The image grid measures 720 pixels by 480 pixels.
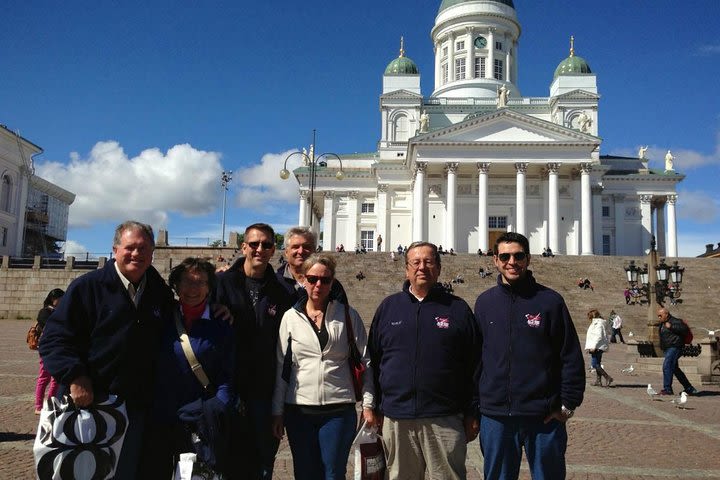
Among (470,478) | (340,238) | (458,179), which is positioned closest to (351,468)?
(470,478)

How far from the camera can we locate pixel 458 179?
5209 cm

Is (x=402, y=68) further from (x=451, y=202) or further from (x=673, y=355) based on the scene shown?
(x=673, y=355)

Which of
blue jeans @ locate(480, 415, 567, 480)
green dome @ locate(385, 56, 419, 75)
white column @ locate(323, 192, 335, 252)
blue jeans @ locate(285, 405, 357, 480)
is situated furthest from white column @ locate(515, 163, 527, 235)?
blue jeans @ locate(285, 405, 357, 480)

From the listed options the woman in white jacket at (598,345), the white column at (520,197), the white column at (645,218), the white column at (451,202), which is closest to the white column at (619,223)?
the white column at (645,218)

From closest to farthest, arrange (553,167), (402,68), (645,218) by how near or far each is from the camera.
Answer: (553,167), (645,218), (402,68)

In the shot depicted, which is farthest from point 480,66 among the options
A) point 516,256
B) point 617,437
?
point 516,256

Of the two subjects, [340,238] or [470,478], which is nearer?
[470,478]

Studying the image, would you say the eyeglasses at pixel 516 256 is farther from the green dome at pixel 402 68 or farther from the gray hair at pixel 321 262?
the green dome at pixel 402 68

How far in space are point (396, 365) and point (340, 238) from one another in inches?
2077

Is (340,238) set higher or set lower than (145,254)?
higher

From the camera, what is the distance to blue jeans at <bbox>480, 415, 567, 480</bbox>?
4.27 meters

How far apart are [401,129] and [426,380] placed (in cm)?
5632

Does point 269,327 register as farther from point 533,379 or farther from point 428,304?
point 533,379

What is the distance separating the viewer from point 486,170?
4862cm
